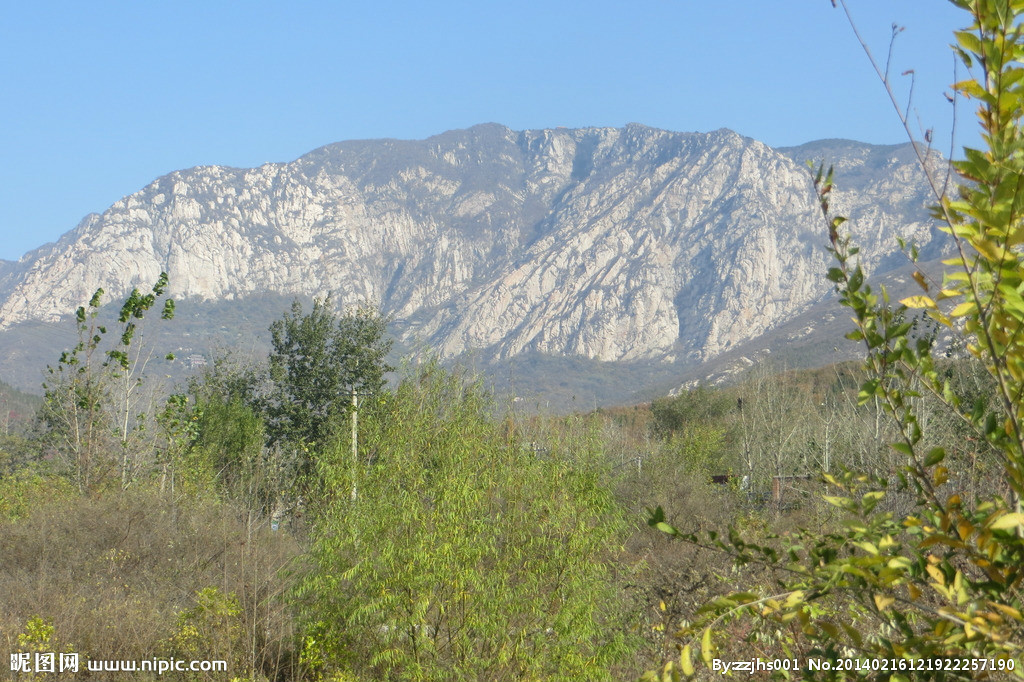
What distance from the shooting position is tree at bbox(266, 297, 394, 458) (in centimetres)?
2845

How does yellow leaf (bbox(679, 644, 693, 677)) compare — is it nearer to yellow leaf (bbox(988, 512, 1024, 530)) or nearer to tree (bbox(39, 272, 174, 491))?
yellow leaf (bbox(988, 512, 1024, 530))

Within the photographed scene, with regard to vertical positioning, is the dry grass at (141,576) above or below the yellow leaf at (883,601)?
below

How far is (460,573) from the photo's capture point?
8703 mm

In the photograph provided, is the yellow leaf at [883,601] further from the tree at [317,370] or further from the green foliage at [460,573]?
the tree at [317,370]

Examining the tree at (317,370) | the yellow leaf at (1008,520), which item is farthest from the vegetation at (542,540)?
the tree at (317,370)

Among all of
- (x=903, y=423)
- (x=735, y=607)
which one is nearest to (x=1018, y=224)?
(x=903, y=423)

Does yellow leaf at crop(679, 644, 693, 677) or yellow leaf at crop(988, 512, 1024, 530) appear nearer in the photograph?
yellow leaf at crop(988, 512, 1024, 530)

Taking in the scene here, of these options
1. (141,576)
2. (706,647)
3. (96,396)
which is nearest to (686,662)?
(706,647)

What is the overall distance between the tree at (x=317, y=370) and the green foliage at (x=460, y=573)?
18.0m

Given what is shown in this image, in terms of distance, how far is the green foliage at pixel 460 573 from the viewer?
8.70 metres

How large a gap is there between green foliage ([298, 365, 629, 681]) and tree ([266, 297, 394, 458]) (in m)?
18.0

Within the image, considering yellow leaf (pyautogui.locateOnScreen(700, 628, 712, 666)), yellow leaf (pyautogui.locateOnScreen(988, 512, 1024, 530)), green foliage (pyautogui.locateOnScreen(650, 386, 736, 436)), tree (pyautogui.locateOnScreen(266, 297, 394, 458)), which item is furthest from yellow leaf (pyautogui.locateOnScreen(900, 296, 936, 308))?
green foliage (pyautogui.locateOnScreen(650, 386, 736, 436))

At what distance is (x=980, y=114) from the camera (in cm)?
201

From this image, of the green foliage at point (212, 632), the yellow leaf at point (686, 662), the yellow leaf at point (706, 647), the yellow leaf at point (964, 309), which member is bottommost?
the green foliage at point (212, 632)
